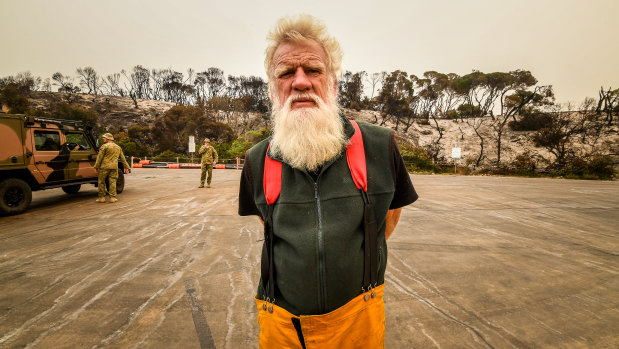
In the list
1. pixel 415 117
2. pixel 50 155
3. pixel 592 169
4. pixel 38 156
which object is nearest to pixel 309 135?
pixel 38 156

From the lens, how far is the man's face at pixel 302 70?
4.25ft

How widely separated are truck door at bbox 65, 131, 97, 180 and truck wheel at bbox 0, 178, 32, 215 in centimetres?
117

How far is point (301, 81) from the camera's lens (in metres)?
1.28

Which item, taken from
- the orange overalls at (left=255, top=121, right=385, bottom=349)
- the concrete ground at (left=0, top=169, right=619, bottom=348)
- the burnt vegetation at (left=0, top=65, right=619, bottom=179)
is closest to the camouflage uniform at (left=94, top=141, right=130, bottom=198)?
the concrete ground at (left=0, top=169, right=619, bottom=348)

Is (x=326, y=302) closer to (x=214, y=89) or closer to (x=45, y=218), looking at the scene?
(x=45, y=218)

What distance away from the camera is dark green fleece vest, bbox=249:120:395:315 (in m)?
1.02

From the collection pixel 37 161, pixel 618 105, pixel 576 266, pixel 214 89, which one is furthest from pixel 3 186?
pixel 214 89

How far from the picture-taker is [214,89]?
2421 inches

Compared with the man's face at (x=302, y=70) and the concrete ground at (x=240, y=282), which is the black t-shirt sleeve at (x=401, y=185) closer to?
the man's face at (x=302, y=70)

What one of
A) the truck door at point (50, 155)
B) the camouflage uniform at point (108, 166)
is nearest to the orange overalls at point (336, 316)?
the camouflage uniform at point (108, 166)

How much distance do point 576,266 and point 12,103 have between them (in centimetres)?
5148

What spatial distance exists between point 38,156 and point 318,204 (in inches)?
331

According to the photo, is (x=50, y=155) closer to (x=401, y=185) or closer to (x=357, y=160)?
(x=357, y=160)

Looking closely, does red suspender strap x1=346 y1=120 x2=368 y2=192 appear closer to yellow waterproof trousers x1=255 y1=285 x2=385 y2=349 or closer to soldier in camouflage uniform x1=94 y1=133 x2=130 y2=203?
yellow waterproof trousers x1=255 y1=285 x2=385 y2=349
